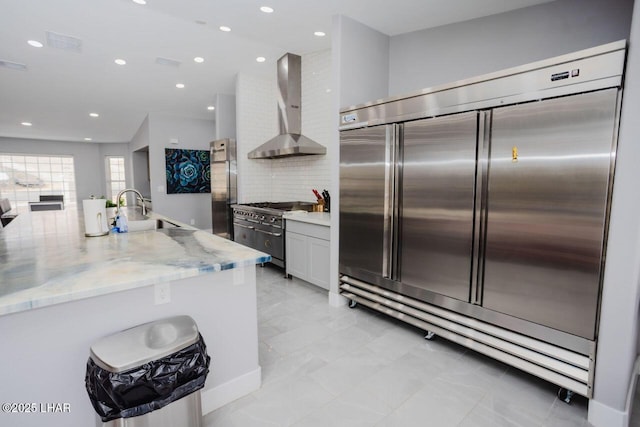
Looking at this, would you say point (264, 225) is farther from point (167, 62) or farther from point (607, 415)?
point (607, 415)

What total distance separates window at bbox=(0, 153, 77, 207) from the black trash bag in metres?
12.7

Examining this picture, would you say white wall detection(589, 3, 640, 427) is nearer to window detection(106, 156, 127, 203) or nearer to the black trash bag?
the black trash bag

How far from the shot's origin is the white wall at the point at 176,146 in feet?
23.9

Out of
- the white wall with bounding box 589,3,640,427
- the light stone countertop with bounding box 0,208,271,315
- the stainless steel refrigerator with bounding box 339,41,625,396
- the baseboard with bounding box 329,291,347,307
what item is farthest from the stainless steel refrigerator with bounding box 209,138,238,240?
the white wall with bounding box 589,3,640,427

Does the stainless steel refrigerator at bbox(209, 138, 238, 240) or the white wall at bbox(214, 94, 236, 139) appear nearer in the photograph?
the stainless steel refrigerator at bbox(209, 138, 238, 240)

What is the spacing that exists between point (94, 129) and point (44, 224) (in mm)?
7749

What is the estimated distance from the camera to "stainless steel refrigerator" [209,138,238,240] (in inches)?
223

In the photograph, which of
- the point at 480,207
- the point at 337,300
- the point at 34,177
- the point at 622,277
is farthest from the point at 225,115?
the point at 34,177

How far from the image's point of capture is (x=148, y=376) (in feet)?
3.93

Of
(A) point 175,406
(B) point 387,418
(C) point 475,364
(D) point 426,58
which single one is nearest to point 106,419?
(A) point 175,406

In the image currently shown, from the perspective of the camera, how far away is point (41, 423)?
4.58 ft

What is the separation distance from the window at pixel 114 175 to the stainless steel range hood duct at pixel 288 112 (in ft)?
31.9

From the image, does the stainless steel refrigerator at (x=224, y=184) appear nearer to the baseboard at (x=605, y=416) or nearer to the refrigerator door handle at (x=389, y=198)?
the refrigerator door handle at (x=389, y=198)

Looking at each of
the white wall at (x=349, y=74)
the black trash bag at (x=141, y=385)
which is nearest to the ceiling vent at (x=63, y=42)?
the white wall at (x=349, y=74)
